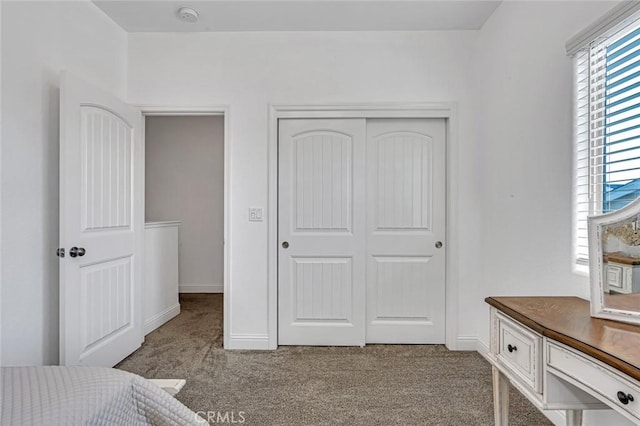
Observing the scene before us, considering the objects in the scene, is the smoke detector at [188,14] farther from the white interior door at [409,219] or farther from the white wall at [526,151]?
the white wall at [526,151]

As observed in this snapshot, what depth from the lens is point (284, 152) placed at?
110 inches

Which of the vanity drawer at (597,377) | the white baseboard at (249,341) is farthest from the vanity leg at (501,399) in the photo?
the white baseboard at (249,341)

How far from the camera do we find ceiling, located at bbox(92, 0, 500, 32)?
2.37 m

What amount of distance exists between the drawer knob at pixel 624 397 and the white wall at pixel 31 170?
2593mm

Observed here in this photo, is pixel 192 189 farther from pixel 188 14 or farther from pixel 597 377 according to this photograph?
pixel 597 377

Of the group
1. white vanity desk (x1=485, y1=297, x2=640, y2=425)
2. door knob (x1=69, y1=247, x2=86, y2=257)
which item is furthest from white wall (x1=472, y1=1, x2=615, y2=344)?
door knob (x1=69, y1=247, x2=86, y2=257)

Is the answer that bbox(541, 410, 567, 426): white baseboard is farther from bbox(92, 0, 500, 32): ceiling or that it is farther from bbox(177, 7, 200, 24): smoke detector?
bbox(177, 7, 200, 24): smoke detector

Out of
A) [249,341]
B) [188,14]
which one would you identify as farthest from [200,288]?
[188,14]

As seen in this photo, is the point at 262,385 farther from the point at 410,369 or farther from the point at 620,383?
the point at 620,383

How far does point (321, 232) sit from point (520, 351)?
175 cm

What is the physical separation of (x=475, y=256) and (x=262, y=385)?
191 cm

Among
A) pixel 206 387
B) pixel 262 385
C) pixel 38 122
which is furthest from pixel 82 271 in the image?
pixel 262 385

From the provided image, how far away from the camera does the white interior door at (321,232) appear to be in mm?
2787

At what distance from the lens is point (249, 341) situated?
275 cm
